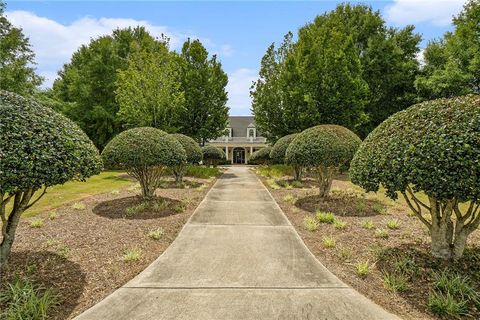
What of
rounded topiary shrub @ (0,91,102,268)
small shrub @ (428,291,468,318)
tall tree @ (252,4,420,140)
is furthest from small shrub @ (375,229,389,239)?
tall tree @ (252,4,420,140)

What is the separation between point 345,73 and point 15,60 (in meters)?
26.8

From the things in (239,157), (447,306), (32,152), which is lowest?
(447,306)

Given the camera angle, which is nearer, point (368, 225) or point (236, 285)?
point (236, 285)

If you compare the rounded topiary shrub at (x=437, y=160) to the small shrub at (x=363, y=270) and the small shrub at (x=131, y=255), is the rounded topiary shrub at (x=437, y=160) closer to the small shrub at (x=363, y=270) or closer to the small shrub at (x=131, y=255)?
the small shrub at (x=363, y=270)

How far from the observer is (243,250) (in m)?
6.28

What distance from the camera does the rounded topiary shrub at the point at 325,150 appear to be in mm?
10703

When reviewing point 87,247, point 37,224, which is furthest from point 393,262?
point 37,224

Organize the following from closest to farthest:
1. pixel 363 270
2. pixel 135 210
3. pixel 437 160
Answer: pixel 437 160, pixel 363 270, pixel 135 210

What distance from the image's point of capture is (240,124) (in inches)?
2133

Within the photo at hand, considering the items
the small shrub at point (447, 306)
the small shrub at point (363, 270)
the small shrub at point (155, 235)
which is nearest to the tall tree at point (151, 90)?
the small shrub at point (155, 235)

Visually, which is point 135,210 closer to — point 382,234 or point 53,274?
point 53,274

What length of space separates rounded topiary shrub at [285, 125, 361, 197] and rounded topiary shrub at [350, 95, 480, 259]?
4441 millimetres

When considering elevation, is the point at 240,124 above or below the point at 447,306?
above

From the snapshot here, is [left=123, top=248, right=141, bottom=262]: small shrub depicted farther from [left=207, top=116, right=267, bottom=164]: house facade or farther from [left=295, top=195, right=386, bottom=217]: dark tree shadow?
[left=207, top=116, right=267, bottom=164]: house facade
